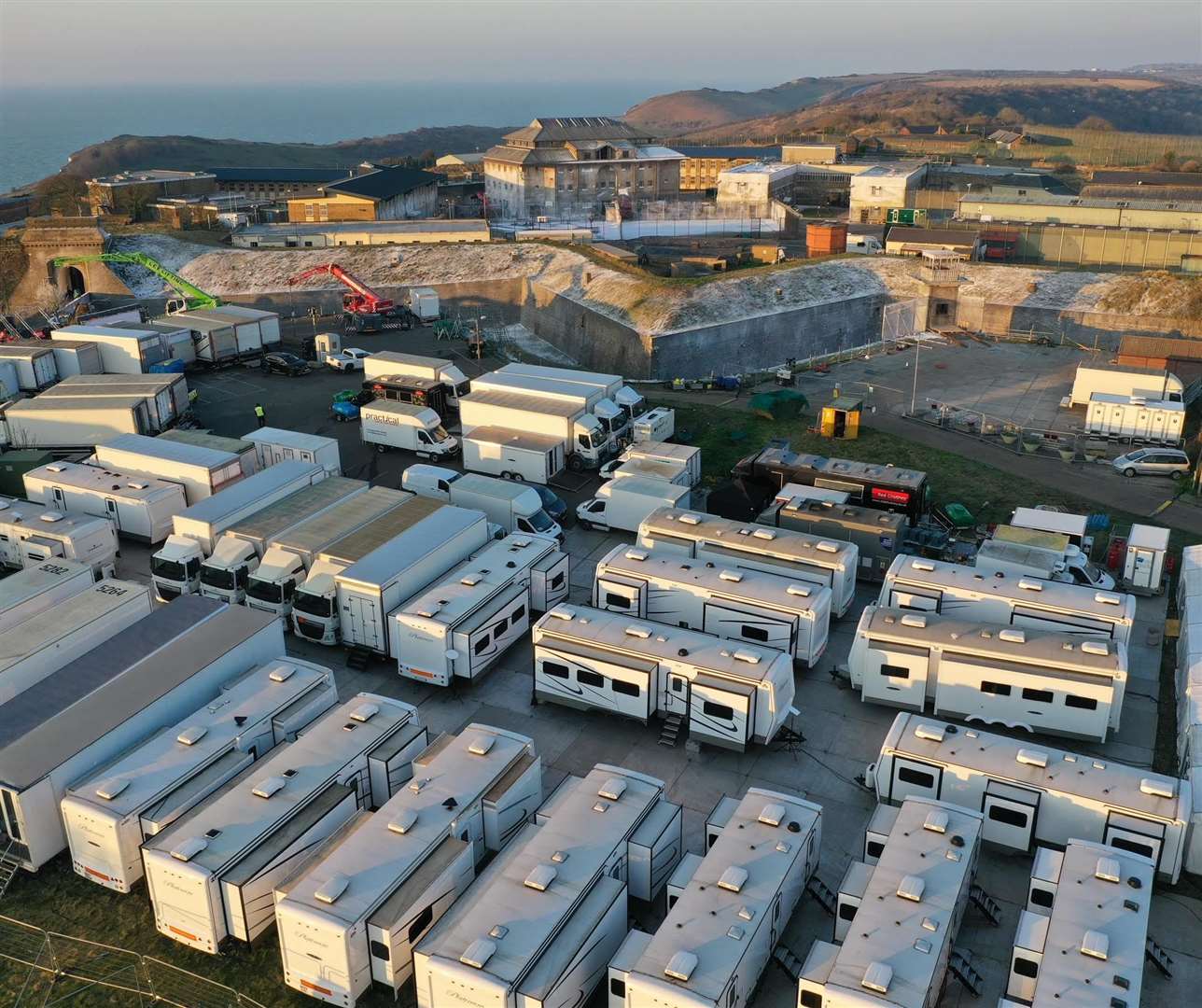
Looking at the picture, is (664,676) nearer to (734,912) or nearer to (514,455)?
(734,912)

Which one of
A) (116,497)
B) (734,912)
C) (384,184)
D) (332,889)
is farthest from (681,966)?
(384,184)

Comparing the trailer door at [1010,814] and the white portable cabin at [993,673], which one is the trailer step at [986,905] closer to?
the trailer door at [1010,814]

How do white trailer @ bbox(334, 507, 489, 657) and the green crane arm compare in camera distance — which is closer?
white trailer @ bbox(334, 507, 489, 657)

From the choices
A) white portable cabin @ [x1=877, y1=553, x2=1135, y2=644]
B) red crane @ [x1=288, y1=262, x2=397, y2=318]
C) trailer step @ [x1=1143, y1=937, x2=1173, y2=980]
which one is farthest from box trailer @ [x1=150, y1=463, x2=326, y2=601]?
red crane @ [x1=288, y1=262, x2=397, y2=318]

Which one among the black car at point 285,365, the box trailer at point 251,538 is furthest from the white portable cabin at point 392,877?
the black car at point 285,365

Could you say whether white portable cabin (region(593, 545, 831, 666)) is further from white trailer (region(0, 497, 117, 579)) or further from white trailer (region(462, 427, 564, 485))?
white trailer (region(0, 497, 117, 579))

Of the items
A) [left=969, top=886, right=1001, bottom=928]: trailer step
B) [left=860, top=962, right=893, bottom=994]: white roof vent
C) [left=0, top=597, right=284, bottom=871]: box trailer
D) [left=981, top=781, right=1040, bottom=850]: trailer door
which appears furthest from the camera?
[left=0, top=597, right=284, bottom=871]: box trailer

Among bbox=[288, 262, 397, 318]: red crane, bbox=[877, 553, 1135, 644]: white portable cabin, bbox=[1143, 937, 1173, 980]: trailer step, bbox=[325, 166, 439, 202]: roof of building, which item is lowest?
bbox=[1143, 937, 1173, 980]: trailer step
